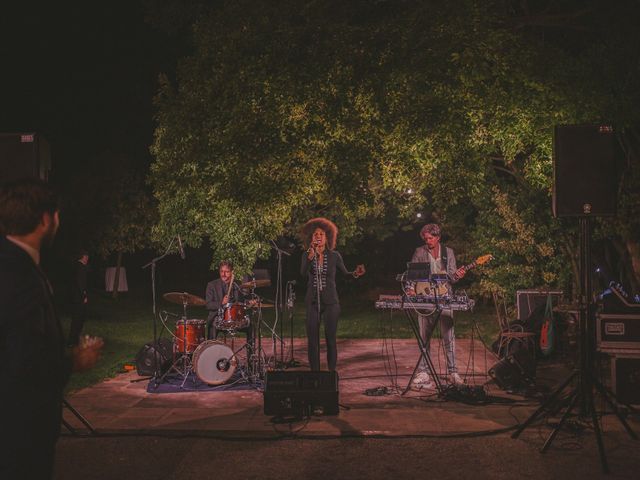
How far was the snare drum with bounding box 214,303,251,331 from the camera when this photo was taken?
865cm

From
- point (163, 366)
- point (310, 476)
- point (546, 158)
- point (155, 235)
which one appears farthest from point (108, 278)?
point (310, 476)

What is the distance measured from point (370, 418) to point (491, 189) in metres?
9.22

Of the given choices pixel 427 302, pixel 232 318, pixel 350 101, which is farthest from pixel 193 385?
pixel 350 101

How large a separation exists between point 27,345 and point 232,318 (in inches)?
230

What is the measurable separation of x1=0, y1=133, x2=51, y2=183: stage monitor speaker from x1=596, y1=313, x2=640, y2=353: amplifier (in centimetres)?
617

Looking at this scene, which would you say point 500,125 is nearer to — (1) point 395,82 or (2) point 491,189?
(1) point 395,82

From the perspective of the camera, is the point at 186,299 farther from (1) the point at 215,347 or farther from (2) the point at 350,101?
(2) the point at 350,101

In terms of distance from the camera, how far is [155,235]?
1125cm

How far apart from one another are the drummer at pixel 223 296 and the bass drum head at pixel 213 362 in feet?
2.12

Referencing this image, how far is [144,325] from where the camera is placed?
1795 cm

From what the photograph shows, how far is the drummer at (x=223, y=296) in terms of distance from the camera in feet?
30.3

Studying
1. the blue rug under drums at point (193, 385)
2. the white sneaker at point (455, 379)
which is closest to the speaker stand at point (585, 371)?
the white sneaker at point (455, 379)

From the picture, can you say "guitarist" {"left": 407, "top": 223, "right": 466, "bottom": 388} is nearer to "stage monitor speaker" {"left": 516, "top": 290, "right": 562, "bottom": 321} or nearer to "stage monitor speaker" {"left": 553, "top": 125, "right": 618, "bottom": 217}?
"stage monitor speaker" {"left": 553, "top": 125, "right": 618, "bottom": 217}

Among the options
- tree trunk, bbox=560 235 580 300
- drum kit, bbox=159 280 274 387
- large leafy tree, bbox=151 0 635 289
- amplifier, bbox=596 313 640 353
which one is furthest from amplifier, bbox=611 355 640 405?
tree trunk, bbox=560 235 580 300
